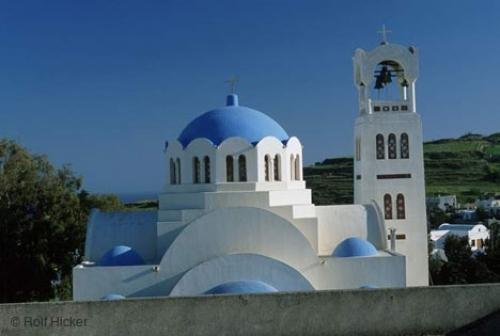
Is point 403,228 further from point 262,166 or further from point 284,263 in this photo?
point 284,263

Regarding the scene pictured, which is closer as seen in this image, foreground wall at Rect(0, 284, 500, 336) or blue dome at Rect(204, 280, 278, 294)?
foreground wall at Rect(0, 284, 500, 336)

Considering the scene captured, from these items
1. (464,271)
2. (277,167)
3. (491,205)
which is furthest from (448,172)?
(277,167)

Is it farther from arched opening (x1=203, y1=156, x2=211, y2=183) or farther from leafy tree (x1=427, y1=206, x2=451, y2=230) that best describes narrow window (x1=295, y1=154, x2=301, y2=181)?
leafy tree (x1=427, y1=206, x2=451, y2=230)

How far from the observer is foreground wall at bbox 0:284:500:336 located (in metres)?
8.59

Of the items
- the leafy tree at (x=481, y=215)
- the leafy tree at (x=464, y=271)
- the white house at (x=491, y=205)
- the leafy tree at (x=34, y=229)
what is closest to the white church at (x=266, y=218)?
the leafy tree at (x=34, y=229)

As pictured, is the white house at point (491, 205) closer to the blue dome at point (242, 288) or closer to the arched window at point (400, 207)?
the arched window at point (400, 207)

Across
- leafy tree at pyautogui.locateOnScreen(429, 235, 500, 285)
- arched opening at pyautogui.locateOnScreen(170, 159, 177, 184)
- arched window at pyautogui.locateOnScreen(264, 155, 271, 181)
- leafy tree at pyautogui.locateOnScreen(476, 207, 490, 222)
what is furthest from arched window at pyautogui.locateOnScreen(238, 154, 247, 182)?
leafy tree at pyautogui.locateOnScreen(476, 207, 490, 222)

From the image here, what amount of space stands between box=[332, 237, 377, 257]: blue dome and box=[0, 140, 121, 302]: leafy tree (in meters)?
10.9

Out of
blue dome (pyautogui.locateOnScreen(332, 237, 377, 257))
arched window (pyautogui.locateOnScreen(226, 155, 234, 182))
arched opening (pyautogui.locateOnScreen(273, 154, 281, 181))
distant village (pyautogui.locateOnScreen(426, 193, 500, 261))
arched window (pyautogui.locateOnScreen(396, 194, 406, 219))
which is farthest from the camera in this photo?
distant village (pyautogui.locateOnScreen(426, 193, 500, 261))

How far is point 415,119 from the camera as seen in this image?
16.2 m

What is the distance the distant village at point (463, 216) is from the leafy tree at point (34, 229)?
32072 millimetres

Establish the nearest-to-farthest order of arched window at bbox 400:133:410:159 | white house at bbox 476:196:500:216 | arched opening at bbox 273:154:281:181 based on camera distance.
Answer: arched opening at bbox 273:154:281:181
arched window at bbox 400:133:410:159
white house at bbox 476:196:500:216

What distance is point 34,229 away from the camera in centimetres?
1927

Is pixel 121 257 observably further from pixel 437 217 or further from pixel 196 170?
pixel 437 217
